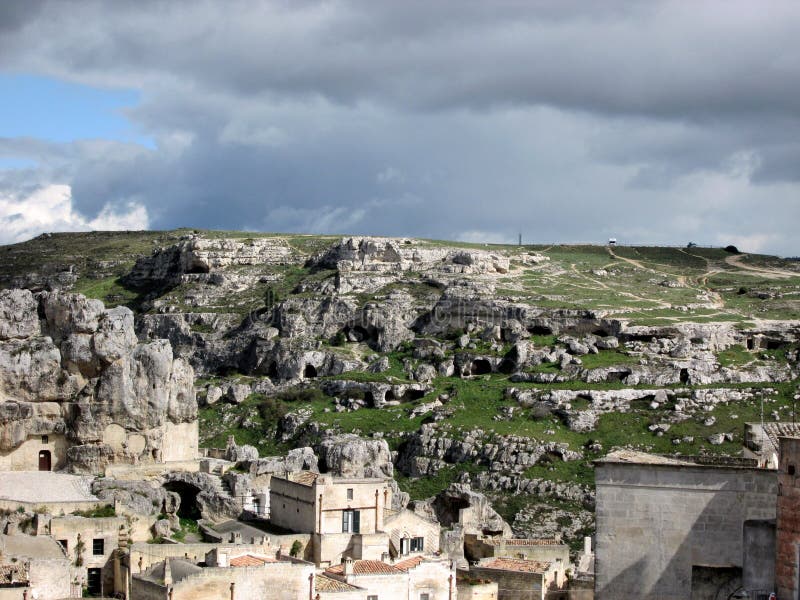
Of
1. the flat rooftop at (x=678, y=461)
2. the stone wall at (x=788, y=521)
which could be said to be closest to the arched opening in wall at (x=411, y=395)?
the flat rooftop at (x=678, y=461)

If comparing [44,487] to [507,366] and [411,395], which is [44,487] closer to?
[411,395]

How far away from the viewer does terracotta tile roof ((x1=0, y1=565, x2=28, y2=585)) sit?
197ft

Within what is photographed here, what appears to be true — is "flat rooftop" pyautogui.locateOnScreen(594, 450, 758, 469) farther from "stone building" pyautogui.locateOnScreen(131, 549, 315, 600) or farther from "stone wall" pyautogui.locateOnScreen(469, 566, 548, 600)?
"stone building" pyautogui.locateOnScreen(131, 549, 315, 600)

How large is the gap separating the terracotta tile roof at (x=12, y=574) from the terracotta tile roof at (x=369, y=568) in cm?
1180

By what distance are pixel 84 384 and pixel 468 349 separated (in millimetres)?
49085

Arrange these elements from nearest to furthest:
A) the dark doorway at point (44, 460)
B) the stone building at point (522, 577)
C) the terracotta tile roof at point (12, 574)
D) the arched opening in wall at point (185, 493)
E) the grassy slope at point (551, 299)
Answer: the terracotta tile roof at point (12, 574), the stone building at point (522, 577), the arched opening in wall at point (185, 493), the dark doorway at point (44, 460), the grassy slope at point (551, 299)

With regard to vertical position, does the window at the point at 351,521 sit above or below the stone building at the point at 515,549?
above

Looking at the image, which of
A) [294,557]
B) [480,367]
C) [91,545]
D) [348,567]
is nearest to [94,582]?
[91,545]

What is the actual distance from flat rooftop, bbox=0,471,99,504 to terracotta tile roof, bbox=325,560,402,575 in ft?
50.4

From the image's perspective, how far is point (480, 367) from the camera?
126 m

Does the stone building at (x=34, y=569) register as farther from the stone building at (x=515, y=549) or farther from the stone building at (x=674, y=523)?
the stone building at (x=674, y=523)

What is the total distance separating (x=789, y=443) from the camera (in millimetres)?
40906

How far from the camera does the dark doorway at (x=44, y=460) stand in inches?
3191

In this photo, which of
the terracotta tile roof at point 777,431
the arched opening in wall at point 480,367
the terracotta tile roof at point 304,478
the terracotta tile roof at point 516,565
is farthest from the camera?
the arched opening in wall at point 480,367
